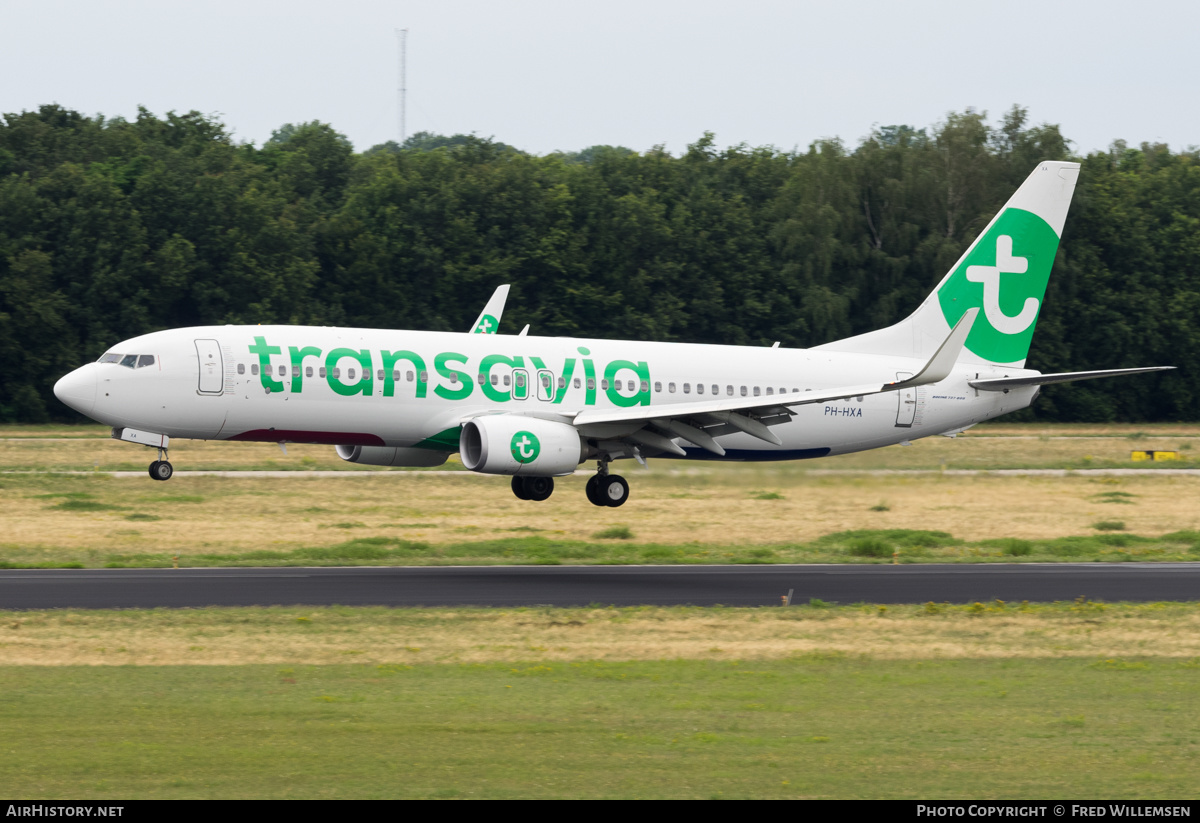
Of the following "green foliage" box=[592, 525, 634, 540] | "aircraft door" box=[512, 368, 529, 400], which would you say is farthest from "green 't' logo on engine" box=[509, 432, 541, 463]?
"green foliage" box=[592, 525, 634, 540]

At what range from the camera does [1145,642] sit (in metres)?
21.5

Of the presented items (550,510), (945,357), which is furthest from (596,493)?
(945,357)

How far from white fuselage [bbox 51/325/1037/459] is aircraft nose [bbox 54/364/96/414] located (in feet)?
0.10

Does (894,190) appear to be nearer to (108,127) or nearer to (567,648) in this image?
(108,127)

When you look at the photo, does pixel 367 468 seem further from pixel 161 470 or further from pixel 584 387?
pixel 161 470

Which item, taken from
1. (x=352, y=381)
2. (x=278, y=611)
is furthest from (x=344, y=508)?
(x=278, y=611)

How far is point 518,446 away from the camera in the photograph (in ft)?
105

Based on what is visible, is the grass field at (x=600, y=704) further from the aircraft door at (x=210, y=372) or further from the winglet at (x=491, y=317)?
the winglet at (x=491, y=317)

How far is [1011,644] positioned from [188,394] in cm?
1860

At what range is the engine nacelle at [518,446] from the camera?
105 ft

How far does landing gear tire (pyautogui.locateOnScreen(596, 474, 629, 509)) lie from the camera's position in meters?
35.8

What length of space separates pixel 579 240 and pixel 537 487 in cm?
5076

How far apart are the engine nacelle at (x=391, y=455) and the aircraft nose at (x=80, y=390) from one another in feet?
18.8

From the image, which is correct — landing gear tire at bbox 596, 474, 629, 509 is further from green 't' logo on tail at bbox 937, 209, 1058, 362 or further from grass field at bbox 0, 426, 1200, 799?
green 't' logo on tail at bbox 937, 209, 1058, 362
